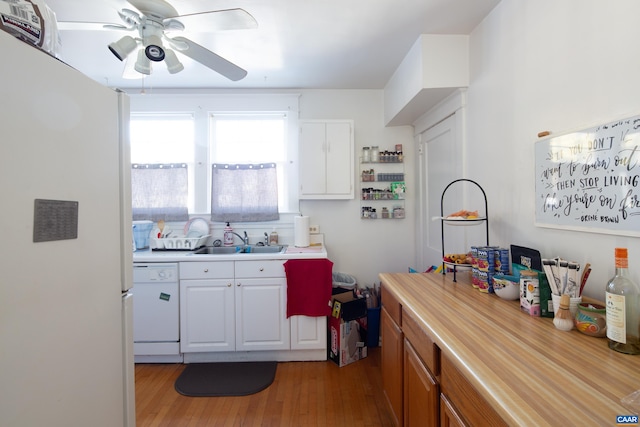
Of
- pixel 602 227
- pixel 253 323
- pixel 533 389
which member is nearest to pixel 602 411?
pixel 533 389

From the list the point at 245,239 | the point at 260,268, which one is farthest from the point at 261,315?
the point at 245,239

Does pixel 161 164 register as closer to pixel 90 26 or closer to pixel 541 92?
pixel 90 26

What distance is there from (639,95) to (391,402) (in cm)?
174

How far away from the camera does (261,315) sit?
237 cm

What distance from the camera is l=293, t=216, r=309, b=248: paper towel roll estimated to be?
108 inches

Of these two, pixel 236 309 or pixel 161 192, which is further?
pixel 161 192

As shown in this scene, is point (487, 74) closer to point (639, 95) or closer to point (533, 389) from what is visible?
point (639, 95)

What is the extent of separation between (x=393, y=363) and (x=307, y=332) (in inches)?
39.7

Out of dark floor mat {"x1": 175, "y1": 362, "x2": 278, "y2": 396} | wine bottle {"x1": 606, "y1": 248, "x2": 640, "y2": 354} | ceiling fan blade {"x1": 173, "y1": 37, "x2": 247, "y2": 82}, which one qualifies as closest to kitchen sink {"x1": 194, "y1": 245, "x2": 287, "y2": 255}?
dark floor mat {"x1": 175, "y1": 362, "x2": 278, "y2": 396}

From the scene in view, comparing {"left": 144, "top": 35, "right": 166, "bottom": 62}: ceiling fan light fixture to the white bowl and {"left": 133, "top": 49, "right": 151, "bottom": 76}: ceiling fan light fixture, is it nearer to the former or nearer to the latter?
{"left": 133, "top": 49, "right": 151, "bottom": 76}: ceiling fan light fixture

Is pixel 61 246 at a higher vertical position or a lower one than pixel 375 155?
lower

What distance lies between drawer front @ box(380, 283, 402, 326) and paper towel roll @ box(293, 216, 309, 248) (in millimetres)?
1186

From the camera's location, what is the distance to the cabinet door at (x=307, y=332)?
2.39 meters

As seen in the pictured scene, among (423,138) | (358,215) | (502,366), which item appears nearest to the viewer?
(502,366)
